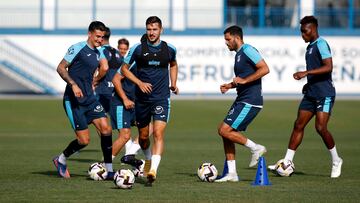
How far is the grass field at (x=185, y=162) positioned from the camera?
1208 cm

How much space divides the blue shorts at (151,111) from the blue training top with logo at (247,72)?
117cm

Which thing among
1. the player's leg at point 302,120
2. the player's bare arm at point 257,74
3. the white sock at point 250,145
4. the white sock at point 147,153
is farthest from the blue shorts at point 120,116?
the player's bare arm at point 257,74

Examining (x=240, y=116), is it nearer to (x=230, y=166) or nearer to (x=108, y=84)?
(x=230, y=166)

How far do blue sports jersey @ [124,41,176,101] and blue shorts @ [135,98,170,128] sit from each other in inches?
3.0

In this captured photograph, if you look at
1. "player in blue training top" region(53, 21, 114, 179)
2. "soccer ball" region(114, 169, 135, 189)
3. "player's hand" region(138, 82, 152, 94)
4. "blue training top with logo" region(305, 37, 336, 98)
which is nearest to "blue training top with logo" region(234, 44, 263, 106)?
"blue training top with logo" region(305, 37, 336, 98)

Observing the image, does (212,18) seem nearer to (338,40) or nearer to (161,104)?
(338,40)

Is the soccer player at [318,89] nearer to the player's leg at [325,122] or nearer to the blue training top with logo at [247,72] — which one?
the player's leg at [325,122]

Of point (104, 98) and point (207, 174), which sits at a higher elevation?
point (104, 98)

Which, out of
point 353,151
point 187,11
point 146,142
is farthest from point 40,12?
point 146,142

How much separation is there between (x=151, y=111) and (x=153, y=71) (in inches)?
24.0

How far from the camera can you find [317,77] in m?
14.9

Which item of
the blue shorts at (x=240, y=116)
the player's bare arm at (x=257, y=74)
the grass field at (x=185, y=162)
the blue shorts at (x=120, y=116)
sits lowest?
the grass field at (x=185, y=162)

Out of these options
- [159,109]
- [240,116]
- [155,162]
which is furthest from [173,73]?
[155,162]

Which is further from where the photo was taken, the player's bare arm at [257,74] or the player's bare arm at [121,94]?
the player's bare arm at [121,94]
